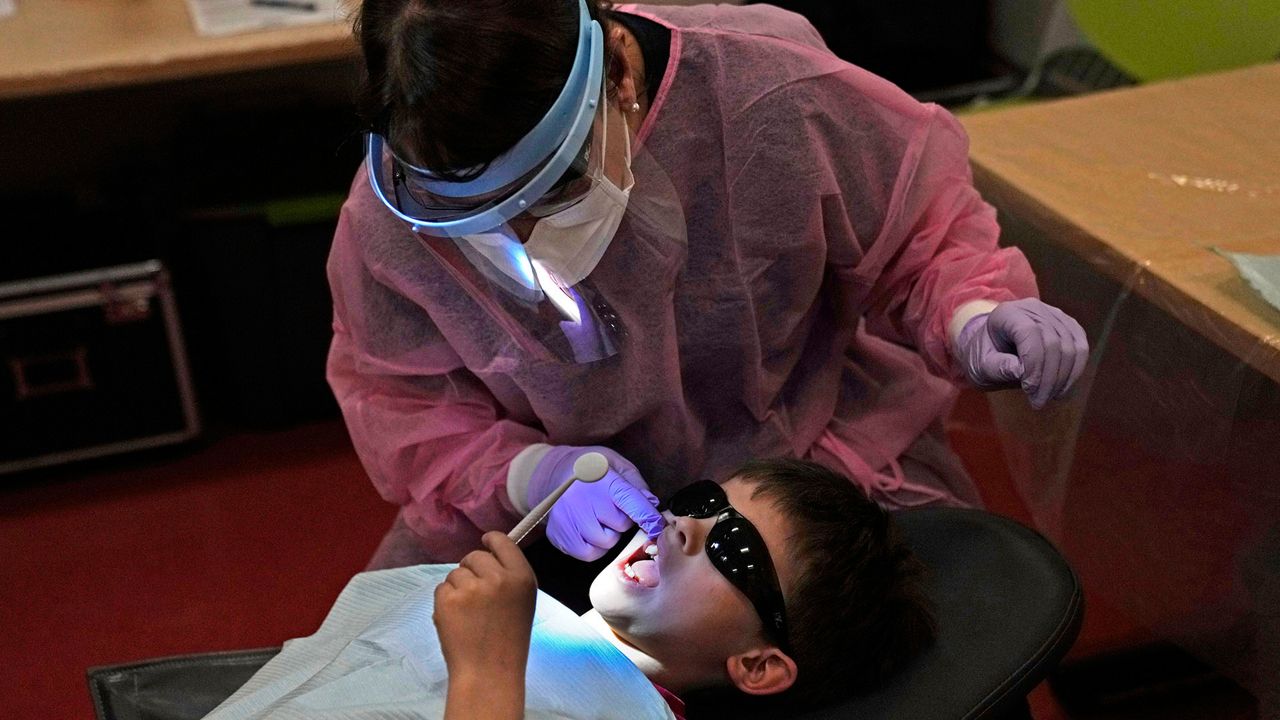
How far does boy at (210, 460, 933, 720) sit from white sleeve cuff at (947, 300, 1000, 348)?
7.6 inches

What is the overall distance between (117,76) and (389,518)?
0.96 m

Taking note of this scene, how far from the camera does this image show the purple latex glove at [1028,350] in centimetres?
116

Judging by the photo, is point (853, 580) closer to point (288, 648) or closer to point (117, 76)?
point (288, 648)

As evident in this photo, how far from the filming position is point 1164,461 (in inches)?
59.7

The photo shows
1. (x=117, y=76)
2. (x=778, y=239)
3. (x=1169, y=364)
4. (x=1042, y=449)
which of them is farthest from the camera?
(x=117, y=76)

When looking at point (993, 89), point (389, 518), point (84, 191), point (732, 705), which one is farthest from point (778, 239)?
point (84, 191)

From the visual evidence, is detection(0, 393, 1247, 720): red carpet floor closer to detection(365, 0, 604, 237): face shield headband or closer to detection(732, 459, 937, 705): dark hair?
detection(732, 459, 937, 705): dark hair

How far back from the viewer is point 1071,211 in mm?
1479

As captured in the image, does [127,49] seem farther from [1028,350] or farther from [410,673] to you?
[1028,350]

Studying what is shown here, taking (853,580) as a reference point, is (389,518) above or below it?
below

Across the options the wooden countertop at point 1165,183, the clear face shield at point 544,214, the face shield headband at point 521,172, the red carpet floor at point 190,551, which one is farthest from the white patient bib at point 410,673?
the red carpet floor at point 190,551

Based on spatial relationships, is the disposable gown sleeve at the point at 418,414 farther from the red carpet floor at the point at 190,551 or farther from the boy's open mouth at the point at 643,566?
the red carpet floor at the point at 190,551

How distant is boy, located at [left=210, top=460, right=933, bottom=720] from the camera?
1.17m

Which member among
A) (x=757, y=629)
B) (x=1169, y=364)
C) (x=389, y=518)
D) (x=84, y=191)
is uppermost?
(x=1169, y=364)
